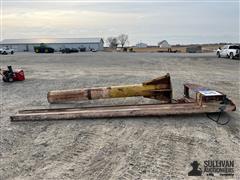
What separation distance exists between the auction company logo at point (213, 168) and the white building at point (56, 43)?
85.8m

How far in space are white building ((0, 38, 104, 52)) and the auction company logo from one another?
8577 cm

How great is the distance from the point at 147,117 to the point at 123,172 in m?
2.32

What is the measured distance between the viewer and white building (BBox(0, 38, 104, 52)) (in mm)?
90688

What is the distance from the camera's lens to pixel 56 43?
91750 mm

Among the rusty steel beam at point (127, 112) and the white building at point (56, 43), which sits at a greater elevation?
the white building at point (56, 43)

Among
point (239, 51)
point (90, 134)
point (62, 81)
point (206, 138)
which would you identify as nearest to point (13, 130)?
point (90, 134)

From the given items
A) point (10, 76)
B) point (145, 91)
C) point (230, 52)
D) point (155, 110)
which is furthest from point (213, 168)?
point (230, 52)

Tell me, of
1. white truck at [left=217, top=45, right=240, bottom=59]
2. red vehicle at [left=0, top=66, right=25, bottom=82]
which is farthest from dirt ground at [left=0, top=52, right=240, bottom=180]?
white truck at [left=217, top=45, right=240, bottom=59]

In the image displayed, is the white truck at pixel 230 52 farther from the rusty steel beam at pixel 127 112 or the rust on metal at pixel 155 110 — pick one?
the rusty steel beam at pixel 127 112

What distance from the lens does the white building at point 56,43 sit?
9069 centimetres

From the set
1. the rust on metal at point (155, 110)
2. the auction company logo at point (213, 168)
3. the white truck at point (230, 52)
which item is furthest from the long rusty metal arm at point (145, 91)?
the white truck at point (230, 52)

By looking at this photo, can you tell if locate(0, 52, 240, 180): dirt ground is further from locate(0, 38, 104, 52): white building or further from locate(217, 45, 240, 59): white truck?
locate(0, 38, 104, 52): white building

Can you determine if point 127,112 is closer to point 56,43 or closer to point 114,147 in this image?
point 114,147

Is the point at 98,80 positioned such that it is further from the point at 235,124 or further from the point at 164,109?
the point at 235,124
